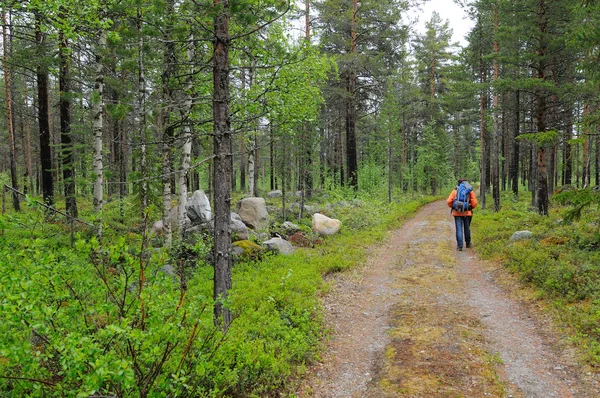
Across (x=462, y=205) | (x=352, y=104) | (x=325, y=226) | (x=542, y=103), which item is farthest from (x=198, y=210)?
(x=542, y=103)

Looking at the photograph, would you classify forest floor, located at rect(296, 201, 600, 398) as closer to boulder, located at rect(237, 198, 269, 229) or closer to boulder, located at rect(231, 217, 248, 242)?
boulder, located at rect(231, 217, 248, 242)

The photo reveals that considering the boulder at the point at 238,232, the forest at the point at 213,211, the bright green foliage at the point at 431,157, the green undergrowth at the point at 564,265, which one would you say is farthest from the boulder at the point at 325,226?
the bright green foliage at the point at 431,157

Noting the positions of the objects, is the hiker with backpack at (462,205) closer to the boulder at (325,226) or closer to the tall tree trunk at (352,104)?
the boulder at (325,226)

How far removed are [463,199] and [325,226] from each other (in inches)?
212

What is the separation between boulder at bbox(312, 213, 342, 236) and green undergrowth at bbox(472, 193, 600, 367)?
206 inches

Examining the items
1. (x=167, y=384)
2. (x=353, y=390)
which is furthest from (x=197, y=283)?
(x=167, y=384)

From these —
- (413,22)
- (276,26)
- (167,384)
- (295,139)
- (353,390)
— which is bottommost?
(353,390)

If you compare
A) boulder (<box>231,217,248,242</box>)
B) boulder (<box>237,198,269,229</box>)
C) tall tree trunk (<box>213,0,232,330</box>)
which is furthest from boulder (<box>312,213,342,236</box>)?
tall tree trunk (<box>213,0,232,330</box>)

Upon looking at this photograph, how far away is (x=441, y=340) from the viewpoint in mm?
5859

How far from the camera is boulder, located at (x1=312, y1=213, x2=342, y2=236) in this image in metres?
14.8

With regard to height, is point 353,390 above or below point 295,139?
below

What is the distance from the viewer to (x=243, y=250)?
10828 millimetres

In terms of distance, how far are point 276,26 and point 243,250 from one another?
27.0 feet

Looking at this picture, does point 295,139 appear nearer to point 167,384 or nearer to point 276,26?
point 276,26
